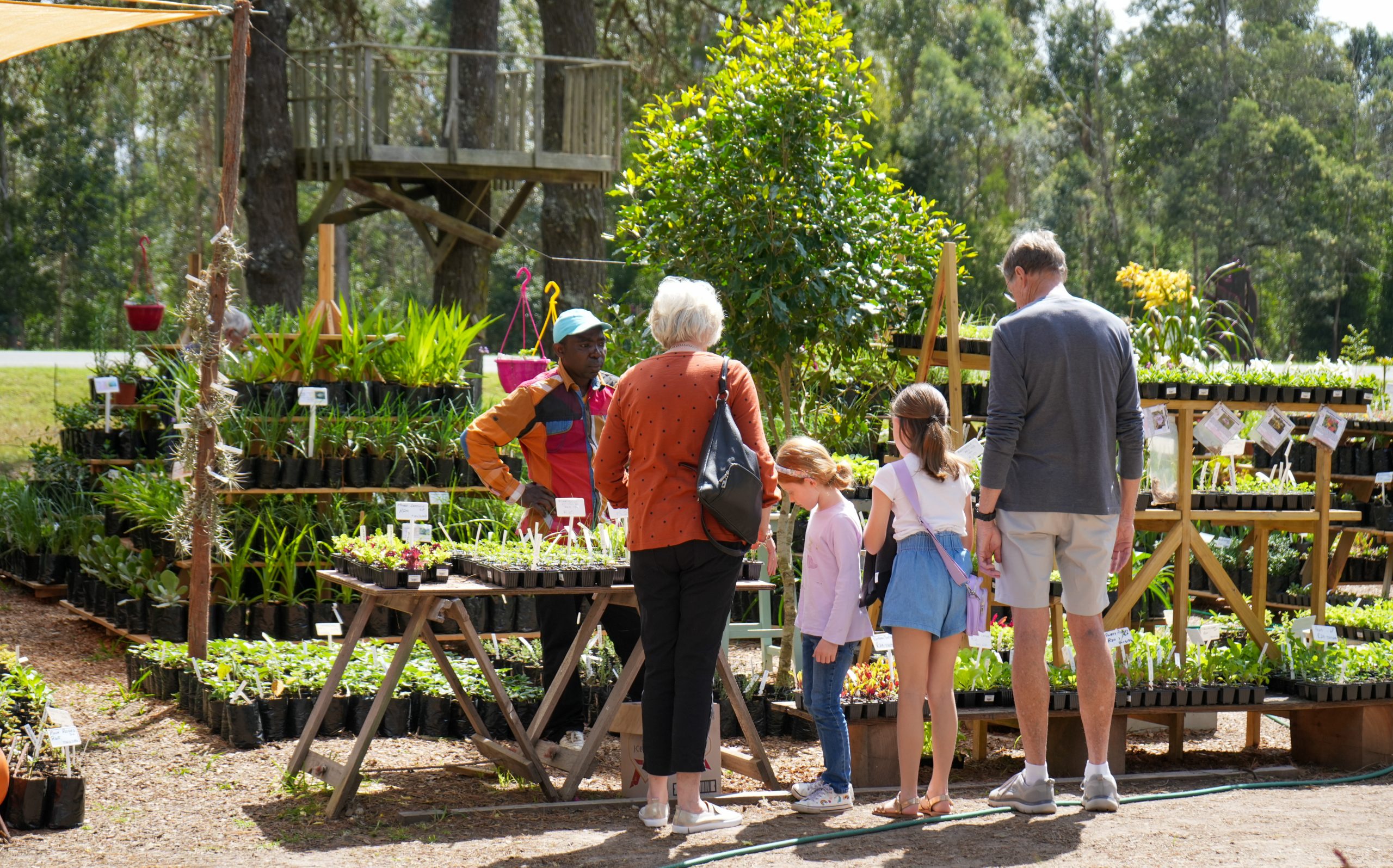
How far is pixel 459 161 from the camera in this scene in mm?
11336

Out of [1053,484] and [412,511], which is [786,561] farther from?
[1053,484]

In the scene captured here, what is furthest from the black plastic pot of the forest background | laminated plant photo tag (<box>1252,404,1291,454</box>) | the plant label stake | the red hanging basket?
the forest background

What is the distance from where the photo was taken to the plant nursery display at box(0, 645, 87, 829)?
3.85 metres

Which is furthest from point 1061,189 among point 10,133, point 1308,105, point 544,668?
point 544,668

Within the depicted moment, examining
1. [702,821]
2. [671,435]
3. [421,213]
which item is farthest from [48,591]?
[671,435]

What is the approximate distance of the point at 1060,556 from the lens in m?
3.90

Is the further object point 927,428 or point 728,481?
point 927,428

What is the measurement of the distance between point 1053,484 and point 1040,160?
1365 inches

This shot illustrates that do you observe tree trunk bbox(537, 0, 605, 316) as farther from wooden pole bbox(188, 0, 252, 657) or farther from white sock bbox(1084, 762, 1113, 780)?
white sock bbox(1084, 762, 1113, 780)

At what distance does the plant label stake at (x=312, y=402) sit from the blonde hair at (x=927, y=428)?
302 centimetres

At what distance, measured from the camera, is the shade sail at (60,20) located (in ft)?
15.2

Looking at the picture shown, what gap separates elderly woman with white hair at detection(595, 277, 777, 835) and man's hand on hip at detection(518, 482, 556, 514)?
0.76m

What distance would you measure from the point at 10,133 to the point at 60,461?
2249 cm

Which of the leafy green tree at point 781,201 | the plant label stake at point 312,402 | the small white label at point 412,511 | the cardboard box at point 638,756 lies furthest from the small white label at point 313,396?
the cardboard box at point 638,756
